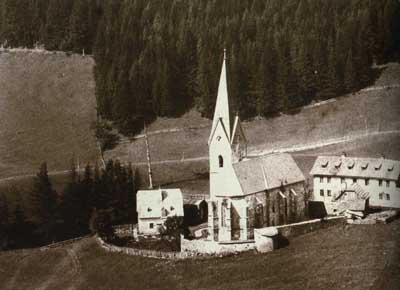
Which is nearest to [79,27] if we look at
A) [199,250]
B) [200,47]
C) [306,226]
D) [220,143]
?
[200,47]

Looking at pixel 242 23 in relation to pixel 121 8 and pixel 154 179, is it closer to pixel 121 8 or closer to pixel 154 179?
pixel 121 8

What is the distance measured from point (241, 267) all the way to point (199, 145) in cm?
1278

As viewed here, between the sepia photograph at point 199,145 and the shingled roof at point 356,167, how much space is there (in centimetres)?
7

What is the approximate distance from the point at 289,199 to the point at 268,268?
782cm

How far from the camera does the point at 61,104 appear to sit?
47.7 m

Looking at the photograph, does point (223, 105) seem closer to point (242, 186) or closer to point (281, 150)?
point (281, 150)

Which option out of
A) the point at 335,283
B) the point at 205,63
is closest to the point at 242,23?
the point at 205,63

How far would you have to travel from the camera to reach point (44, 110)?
148 feet

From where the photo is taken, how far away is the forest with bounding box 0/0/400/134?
42656 millimetres

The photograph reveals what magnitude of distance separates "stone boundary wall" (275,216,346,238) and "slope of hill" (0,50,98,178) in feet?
36.4

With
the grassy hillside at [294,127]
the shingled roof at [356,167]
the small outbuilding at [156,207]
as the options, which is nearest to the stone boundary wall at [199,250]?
the small outbuilding at [156,207]

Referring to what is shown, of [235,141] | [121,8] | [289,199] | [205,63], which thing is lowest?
[289,199]

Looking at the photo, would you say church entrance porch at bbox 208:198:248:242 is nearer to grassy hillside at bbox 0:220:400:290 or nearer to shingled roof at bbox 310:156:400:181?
grassy hillside at bbox 0:220:400:290

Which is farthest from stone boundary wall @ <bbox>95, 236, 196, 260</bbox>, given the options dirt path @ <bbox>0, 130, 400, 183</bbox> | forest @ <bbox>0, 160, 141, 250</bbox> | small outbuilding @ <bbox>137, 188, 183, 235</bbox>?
dirt path @ <bbox>0, 130, 400, 183</bbox>
